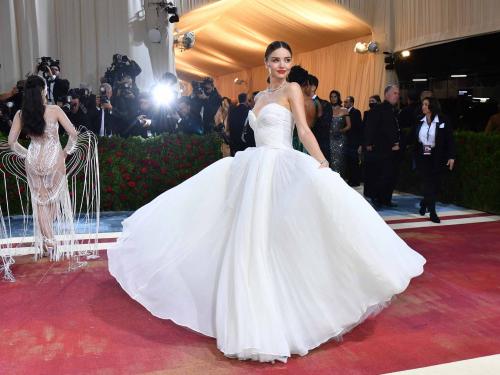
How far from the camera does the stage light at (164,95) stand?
354 inches

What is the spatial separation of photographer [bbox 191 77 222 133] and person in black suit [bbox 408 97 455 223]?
3.61 m

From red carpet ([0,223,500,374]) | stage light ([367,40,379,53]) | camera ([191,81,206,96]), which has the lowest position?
red carpet ([0,223,500,374])

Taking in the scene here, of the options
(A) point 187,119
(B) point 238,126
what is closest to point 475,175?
(B) point 238,126

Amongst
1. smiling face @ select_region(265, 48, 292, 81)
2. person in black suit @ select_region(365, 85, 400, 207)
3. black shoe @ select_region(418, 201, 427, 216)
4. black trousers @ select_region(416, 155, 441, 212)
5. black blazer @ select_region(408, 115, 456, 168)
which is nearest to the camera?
smiling face @ select_region(265, 48, 292, 81)

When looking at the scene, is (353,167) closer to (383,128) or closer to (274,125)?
(383,128)

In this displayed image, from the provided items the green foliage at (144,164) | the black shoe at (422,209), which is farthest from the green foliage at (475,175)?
the green foliage at (144,164)

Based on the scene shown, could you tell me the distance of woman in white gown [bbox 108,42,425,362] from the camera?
9.73ft

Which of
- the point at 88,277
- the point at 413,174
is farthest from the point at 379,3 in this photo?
the point at 88,277

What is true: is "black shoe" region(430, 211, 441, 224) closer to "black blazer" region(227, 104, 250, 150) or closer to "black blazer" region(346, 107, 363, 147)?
"black blazer" region(227, 104, 250, 150)

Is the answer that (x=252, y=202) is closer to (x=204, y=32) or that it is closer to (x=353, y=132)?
(x=353, y=132)

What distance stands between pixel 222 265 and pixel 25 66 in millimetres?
8451

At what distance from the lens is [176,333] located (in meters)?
3.38

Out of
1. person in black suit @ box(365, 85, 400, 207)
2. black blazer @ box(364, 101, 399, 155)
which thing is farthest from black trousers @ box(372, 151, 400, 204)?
black blazer @ box(364, 101, 399, 155)

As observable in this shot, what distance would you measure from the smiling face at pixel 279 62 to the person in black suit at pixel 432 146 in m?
3.82
